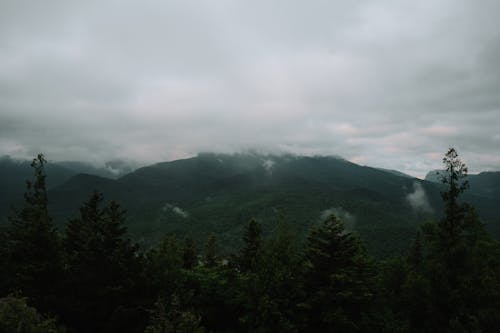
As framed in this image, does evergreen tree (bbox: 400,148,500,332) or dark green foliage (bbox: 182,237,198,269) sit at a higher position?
evergreen tree (bbox: 400,148,500,332)

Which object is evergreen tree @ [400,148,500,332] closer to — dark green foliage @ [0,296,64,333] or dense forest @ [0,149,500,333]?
dense forest @ [0,149,500,333]

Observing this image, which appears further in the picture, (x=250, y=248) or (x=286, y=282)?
(x=250, y=248)

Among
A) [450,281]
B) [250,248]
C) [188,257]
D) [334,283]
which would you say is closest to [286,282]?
[334,283]

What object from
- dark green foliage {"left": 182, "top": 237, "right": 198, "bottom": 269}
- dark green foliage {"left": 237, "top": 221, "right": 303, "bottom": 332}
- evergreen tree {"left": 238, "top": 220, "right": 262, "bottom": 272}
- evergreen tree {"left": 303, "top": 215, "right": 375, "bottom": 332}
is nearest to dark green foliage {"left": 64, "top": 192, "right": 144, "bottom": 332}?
dark green foliage {"left": 237, "top": 221, "right": 303, "bottom": 332}

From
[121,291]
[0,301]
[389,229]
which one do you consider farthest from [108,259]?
[389,229]

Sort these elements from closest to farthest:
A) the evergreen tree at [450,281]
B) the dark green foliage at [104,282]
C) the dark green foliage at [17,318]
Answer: the dark green foliage at [17,318] → the evergreen tree at [450,281] → the dark green foliage at [104,282]

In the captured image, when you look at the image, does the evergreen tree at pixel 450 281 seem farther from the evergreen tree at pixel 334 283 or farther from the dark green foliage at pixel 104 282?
the dark green foliage at pixel 104 282

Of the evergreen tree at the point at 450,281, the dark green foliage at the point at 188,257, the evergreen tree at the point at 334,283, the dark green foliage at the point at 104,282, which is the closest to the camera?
the evergreen tree at the point at 450,281

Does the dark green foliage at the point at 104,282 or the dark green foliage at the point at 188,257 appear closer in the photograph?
the dark green foliage at the point at 104,282

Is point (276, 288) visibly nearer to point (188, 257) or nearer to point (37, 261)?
point (37, 261)

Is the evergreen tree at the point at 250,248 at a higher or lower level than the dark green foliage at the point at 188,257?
higher

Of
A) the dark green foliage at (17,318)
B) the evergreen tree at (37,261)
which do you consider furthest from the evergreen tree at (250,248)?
the dark green foliage at (17,318)

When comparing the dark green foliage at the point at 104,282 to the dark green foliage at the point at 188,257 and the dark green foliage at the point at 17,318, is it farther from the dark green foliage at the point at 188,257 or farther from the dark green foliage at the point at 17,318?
the dark green foliage at the point at 188,257

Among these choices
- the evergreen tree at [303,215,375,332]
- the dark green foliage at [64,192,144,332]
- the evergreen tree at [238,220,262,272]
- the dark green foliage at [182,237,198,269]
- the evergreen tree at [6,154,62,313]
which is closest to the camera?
the evergreen tree at [6,154,62,313]
